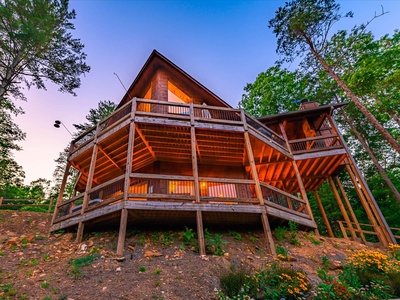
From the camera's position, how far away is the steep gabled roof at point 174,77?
14.7 metres

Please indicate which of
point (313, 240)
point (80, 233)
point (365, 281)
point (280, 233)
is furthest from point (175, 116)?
point (365, 281)

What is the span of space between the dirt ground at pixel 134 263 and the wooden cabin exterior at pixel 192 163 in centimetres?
59

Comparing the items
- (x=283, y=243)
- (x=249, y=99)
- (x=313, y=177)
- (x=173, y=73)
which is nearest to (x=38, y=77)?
(x=173, y=73)

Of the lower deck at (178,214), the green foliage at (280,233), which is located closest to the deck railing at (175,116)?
the lower deck at (178,214)

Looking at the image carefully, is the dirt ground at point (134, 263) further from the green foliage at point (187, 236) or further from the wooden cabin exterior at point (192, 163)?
the wooden cabin exterior at point (192, 163)

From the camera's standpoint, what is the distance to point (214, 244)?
311 inches

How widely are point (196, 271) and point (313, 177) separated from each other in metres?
12.3

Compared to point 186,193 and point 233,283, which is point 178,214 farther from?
point 233,283

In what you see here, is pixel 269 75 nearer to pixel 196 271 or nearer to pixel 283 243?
pixel 283 243

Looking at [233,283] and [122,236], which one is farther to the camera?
[122,236]

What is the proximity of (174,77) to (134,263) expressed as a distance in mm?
12293

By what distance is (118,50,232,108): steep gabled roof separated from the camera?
48.3 ft


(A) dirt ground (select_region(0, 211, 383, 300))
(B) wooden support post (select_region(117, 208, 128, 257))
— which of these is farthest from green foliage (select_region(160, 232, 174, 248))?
(B) wooden support post (select_region(117, 208, 128, 257))

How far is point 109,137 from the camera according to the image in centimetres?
1060
